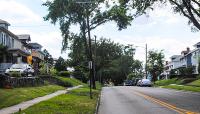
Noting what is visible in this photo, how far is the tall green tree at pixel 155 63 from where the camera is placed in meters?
93.7

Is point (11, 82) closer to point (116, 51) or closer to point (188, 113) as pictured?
point (188, 113)

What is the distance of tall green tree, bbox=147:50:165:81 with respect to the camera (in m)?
93.7

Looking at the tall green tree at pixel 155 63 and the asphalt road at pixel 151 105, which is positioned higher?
the tall green tree at pixel 155 63

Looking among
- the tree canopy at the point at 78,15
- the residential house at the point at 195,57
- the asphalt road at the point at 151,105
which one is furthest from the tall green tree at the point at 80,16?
the residential house at the point at 195,57

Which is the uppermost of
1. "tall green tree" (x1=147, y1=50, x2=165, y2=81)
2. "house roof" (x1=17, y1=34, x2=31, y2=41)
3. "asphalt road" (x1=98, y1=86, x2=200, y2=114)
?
"house roof" (x1=17, y1=34, x2=31, y2=41)

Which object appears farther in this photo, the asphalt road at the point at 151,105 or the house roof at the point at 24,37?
the house roof at the point at 24,37

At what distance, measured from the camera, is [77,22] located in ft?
196

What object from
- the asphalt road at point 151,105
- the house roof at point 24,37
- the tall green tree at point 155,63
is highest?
the house roof at point 24,37

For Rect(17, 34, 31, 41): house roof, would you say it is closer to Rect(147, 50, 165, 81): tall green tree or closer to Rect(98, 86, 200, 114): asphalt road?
Rect(147, 50, 165, 81): tall green tree

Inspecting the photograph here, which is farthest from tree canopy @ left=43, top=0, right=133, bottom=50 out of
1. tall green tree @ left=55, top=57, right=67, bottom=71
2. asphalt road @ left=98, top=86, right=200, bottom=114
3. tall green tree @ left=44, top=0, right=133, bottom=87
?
tall green tree @ left=55, top=57, right=67, bottom=71

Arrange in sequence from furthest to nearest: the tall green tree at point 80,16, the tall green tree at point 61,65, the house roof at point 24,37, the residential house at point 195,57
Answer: the tall green tree at point 61,65, the residential house at point 195,57, the house roof at point 24,37, the tall green tree at point 80,16

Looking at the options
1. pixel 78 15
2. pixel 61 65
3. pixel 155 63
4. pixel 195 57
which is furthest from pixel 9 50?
pixel 61 65

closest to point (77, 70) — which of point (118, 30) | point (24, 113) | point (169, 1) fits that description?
point (118, 30)

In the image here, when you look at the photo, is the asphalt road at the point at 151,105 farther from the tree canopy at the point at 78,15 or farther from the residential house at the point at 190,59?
the residential house at the point at 190,59
